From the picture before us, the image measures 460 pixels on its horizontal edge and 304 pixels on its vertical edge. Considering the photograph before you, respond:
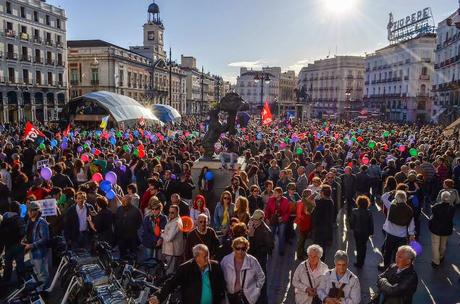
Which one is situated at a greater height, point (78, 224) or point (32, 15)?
point (32, 15)

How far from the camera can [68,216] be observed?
21.7ft

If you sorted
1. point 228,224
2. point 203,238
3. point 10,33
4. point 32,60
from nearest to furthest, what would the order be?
point 203,238 < point 228,224 < point 10,33 < point 32,60

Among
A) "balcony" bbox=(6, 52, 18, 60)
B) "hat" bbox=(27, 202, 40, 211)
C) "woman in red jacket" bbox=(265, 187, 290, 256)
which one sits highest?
"balcony" bbox=(6, 52, 18, 60)

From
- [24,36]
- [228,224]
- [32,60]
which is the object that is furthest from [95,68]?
[228,224]

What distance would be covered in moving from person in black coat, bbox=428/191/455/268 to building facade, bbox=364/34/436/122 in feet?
162

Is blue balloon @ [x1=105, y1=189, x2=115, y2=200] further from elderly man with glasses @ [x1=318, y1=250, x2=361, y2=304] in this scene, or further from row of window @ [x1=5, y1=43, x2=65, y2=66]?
row of window @ [x1=5, y1=43, x2=65, y2=66]

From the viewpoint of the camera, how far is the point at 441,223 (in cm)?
736

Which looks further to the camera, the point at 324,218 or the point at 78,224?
the point at 324,218

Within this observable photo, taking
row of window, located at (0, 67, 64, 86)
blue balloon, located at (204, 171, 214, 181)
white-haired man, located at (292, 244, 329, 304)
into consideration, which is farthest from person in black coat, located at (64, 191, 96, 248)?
row of window, located at (0, 67, 64, 86)

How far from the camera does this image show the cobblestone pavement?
6.45 metres

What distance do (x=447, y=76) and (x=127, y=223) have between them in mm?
45344

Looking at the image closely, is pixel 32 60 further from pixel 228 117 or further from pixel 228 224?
pixel 228 224

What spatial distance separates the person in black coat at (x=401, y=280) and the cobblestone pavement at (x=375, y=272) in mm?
1979

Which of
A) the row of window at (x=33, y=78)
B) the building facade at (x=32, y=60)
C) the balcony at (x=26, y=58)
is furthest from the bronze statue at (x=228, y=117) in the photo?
the balcony at (x=26, y=58)
